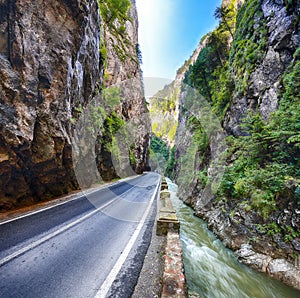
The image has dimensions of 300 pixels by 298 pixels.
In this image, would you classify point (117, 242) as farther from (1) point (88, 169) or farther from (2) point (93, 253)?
(1) point (88, 169)

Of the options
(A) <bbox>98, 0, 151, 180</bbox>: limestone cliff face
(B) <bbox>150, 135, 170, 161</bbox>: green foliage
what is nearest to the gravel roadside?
(A) <bbox>98, 0, 151, 180</bbox>: limestone cliff face

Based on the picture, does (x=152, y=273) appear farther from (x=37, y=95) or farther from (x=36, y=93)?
(x=37, y=95)

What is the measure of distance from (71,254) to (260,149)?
7545 millimetres

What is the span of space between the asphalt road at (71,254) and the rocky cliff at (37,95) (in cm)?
203

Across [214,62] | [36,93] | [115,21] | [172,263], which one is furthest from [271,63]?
[115,21]

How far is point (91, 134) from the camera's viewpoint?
12.9 metres

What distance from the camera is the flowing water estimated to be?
12.2 ft

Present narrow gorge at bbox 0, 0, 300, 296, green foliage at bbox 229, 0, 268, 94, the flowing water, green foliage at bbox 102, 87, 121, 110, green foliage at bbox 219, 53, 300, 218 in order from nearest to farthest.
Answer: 1. the flowing water
2. narrow gorge at bbox 0, 0, 300, 296
3. green foliage at bbox 219, 53, 300, 218
4. green foliage at bbox 229, 0, 268, 94
5. green foliage at bbox 102, 87, 121, 110

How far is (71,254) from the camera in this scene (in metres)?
3.32

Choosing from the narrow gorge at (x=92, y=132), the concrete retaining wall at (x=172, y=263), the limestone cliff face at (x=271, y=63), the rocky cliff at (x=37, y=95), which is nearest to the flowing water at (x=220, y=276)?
the narrow gorge at (x=92, y=132)

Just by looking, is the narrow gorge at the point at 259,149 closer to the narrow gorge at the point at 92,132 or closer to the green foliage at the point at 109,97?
the narrow gorge at the point at 92,132

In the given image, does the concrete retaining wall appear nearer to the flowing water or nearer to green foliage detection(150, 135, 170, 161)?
the flowing water

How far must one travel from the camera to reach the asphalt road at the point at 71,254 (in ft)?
7.86

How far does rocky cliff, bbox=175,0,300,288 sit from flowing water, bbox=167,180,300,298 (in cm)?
26
